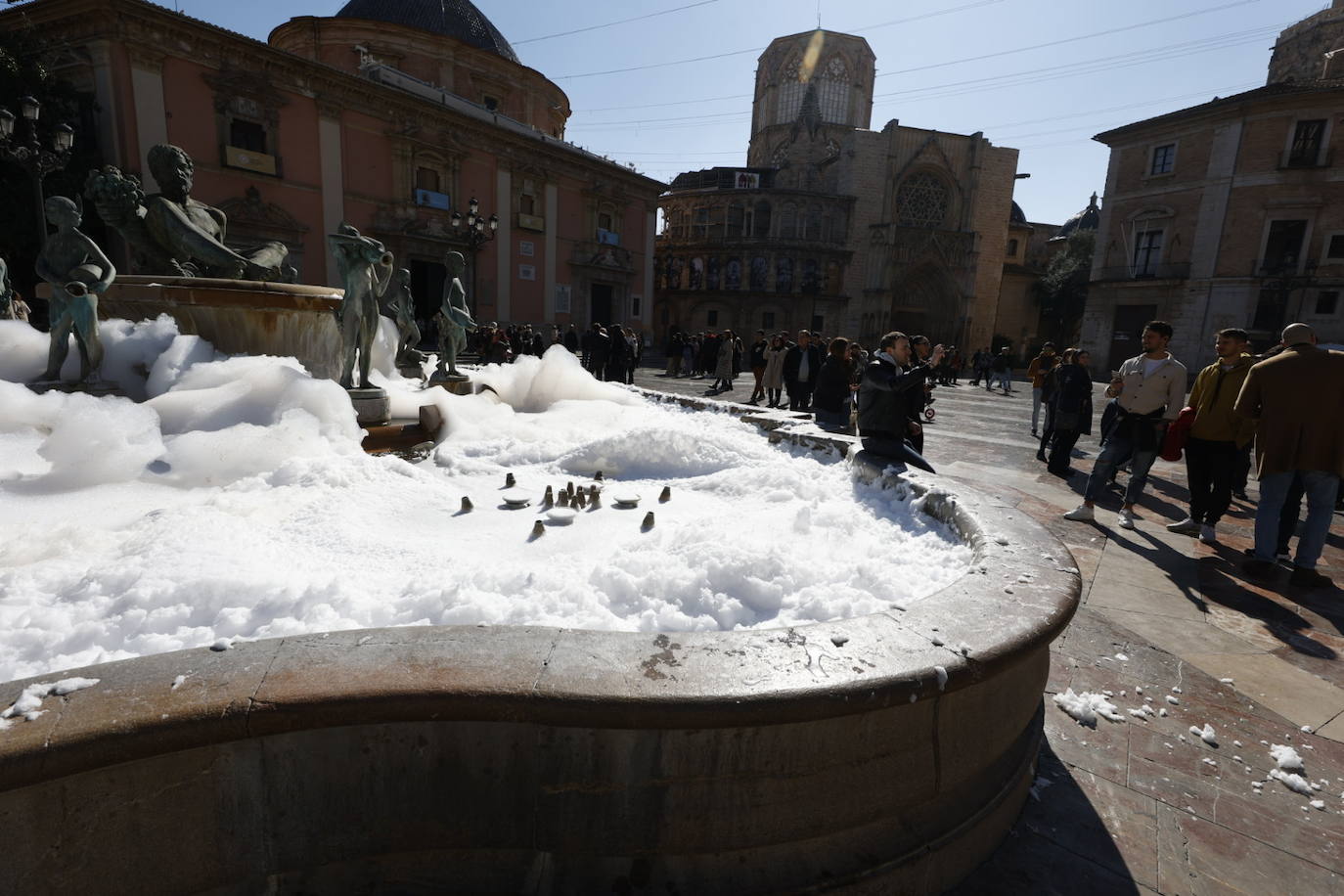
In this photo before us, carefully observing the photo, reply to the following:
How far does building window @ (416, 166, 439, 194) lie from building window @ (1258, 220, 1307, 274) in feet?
110

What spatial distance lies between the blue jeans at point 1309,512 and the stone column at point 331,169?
73.7 feet

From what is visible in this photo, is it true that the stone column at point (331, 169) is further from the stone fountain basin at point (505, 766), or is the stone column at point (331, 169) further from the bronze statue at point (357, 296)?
the stone fountain basin at point (505, 766)

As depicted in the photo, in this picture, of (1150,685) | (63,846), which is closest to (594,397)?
(1150,685)

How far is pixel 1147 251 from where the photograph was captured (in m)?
29.4

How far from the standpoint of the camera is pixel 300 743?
1.48 m

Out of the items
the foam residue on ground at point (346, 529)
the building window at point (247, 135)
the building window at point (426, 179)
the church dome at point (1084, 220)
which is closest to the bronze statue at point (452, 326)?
the foam residue on ground at point (346, 529)

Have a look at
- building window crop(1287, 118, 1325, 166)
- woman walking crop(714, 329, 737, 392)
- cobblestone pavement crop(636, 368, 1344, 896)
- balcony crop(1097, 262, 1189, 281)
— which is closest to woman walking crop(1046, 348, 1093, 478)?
cobblestone pavement crop(636, 368, 1344, 896)

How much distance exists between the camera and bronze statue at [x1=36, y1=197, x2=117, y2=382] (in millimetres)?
4941

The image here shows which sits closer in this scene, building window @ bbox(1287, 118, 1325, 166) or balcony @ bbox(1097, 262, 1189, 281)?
building window @ bbox(1287, 118, 1325, 166)

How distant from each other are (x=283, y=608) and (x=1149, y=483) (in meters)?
8.59

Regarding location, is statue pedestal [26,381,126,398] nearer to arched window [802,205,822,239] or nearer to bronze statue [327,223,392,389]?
bronze statue [327,223,392,389]

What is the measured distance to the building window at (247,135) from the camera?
18.5 meters

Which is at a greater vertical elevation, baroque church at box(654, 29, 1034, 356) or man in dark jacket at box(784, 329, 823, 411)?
baroque church at box(654, 29, 1034, 356)

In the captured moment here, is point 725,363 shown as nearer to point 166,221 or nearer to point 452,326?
point 452,326
